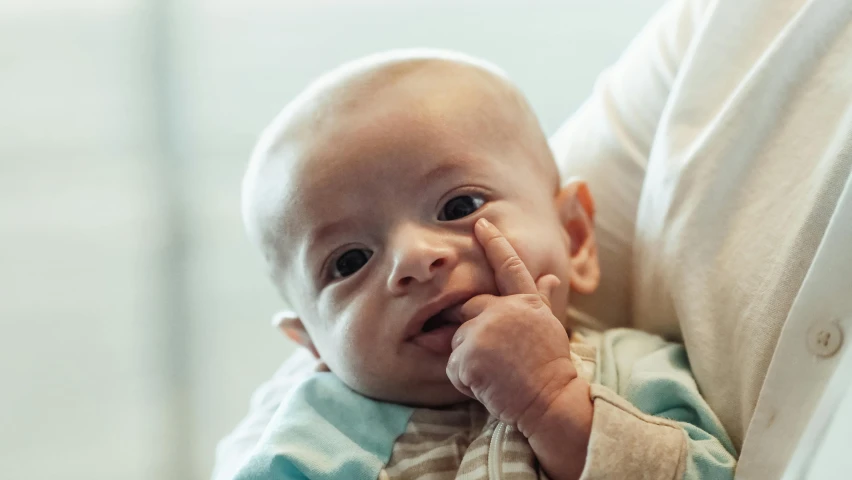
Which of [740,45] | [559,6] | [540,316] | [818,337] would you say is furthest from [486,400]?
[559,6]

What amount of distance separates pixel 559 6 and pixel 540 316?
1022mm

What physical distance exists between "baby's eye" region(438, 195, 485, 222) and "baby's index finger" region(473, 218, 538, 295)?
3 cm

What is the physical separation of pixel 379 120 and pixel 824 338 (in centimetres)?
47

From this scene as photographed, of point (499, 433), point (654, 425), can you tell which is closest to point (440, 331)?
point (499, 433)

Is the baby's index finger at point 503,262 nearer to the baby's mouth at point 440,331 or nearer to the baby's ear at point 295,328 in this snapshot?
the baby's mouth at point 440,331

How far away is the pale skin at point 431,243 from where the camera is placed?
690 millimetres

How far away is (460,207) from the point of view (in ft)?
2.67

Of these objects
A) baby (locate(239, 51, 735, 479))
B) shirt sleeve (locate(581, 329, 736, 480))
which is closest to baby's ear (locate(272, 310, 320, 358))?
baby (locate(239, 51, 735, 479))

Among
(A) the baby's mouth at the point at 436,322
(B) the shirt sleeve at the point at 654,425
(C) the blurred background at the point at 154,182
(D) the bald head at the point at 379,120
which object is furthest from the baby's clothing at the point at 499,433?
(C) the blurred background at the point at 154,182

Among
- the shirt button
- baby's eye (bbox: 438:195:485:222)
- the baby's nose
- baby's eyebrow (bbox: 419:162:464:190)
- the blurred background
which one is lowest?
the blurred background

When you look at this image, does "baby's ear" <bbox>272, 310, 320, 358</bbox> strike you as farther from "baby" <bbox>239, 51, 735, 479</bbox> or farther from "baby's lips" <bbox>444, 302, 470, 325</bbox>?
"baby's lips" <bbox>444, 302, 470, 325</bbox>

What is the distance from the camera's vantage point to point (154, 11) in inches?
59.1

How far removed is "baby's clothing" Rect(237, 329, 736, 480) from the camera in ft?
2.19

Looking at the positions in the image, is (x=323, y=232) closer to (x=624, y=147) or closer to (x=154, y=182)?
(x=624, y=147)
